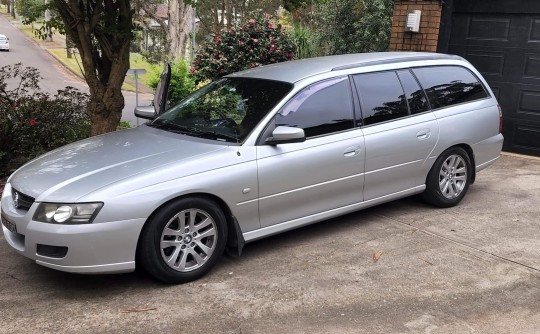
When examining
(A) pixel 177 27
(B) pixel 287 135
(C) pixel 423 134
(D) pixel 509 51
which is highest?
(A) pixel 177 27

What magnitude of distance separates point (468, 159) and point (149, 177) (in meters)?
3.67

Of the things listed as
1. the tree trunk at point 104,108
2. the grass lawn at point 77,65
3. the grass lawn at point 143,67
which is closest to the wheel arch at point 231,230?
the tree trunk at point 104,108

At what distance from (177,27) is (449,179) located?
20483 mm

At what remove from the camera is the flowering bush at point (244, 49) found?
9.59 metres

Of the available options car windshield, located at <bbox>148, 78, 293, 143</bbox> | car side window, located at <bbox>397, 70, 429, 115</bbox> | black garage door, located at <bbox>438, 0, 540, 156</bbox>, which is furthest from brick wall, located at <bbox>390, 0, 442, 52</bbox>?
car windshield, located at <bbox>148, 78, 293, 143</bbox>

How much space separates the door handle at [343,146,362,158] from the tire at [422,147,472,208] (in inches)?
45.2

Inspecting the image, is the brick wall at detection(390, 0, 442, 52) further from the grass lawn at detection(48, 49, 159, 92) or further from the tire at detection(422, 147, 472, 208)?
the grass lawn at detection(48, 49, 159, 92)

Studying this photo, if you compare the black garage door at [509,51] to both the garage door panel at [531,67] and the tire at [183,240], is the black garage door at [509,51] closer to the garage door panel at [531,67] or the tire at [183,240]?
the garage door panel at [531,67]

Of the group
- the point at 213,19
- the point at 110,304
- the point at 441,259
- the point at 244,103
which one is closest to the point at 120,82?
the point at 244,103

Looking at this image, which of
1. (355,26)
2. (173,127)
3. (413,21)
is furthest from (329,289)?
(355,26)

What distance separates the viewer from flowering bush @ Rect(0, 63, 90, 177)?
727cm

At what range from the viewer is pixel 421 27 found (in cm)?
912

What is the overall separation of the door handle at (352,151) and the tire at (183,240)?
4.31 ft

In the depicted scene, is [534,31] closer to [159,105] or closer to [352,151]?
[352,151]
